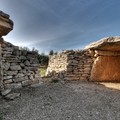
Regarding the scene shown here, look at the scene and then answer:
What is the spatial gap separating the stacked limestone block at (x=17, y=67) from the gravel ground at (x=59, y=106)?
418 millimetres

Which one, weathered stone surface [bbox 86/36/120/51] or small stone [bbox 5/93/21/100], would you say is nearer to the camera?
small stone [bbox 5/93/21/100]

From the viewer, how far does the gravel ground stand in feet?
12.0

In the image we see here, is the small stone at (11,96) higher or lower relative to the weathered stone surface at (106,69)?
lower

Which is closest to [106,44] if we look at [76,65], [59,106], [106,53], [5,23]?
[106,53]

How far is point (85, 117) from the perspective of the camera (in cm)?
371

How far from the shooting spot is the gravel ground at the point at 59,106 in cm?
367

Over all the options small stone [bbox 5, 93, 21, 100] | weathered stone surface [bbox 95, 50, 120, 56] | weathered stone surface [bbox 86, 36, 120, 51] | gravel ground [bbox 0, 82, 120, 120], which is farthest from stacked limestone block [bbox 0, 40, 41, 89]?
weathered stone surface [bbox 95, 50, 120, 56]

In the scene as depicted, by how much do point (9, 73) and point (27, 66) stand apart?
0.87m

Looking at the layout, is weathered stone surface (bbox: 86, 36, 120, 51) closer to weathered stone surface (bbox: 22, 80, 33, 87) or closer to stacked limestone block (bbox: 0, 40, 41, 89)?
stacked limestone block (bbox: 0, 40, 41, 89)

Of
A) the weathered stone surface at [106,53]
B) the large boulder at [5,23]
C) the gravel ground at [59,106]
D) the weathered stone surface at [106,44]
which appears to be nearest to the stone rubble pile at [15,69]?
the gravel ground at [59,106]

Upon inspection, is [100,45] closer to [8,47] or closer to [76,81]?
[76,81]

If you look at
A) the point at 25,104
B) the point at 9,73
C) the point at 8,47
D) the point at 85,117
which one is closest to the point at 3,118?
the point at 25,104

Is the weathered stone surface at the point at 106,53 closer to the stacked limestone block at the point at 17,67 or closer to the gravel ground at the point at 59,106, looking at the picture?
the gravel ground at the point at 59,106

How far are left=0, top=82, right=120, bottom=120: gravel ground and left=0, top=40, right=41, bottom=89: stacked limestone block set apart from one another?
42cm
